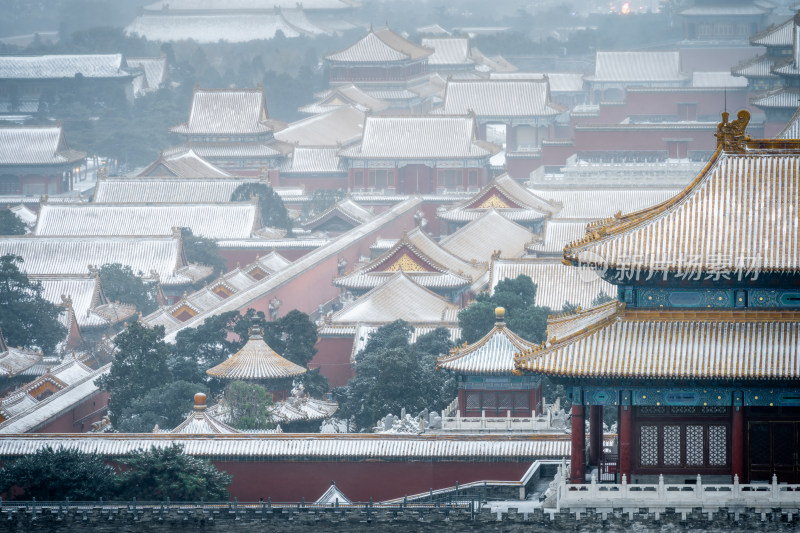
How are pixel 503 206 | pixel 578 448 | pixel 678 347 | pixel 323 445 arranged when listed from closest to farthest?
1. pixel 678 347
2. pixel 578 448
3. pixel 323 445
4. pixel 503 206

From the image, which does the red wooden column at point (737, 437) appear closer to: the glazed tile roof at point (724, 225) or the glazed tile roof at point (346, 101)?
the glazed tile roof at point (724, 225)

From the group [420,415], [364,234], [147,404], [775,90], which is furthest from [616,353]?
[775,90]

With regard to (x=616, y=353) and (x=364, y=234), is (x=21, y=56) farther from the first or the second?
(x=616, y=353)

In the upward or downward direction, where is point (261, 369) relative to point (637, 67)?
downward

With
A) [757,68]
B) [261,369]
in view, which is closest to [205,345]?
[261,369]

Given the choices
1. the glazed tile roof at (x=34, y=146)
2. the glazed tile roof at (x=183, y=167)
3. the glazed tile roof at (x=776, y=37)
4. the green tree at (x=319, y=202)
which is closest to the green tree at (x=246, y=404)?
the green tree at (x=319, y=202)

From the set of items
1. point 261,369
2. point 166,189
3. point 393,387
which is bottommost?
point 393,387

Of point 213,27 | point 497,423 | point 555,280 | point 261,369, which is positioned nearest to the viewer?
point 497,423

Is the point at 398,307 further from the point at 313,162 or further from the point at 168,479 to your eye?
the point at 313,162
